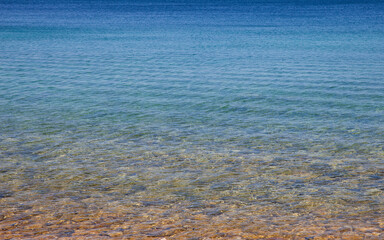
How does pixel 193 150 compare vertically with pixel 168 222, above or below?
below

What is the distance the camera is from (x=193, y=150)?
10.3 metres

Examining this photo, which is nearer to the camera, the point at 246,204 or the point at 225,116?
the point at 246,204

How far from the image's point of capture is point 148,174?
29.1ft

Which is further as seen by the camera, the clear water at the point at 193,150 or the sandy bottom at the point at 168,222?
the clear water at the point at 193,150

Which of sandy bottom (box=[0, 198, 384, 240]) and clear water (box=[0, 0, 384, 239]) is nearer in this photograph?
sandy bottom (box=[0, 198, 384, 240])

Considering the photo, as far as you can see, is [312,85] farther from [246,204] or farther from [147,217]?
[147,217]

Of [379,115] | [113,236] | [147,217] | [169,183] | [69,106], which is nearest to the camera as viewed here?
[113,236]

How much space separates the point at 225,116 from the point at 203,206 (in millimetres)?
6249

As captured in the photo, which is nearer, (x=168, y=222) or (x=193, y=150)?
(x=168, y=222)

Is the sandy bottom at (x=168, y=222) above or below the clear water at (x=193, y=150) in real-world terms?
above

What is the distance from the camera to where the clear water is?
6.88 metres

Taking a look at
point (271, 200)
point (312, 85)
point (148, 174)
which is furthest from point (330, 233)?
point (312, 85)

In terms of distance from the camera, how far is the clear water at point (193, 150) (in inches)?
271

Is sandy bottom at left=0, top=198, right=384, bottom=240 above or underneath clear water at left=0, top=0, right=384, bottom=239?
above
